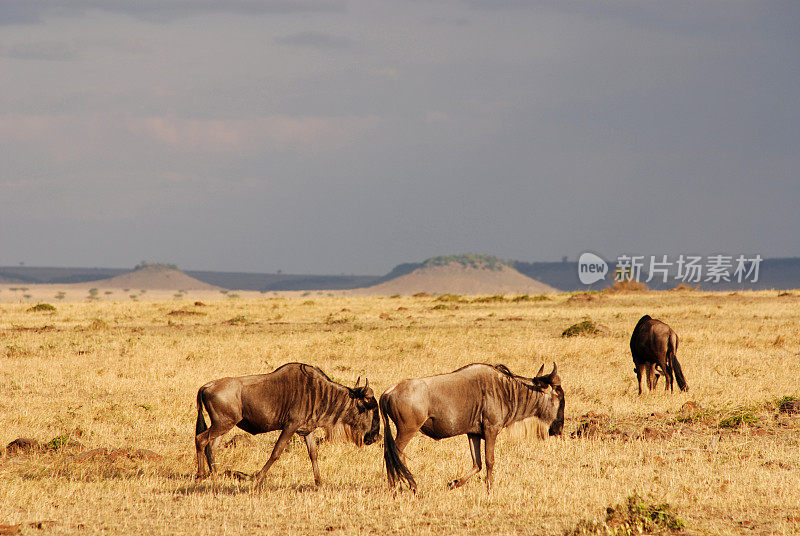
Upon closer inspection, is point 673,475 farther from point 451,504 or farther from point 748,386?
point 748,386

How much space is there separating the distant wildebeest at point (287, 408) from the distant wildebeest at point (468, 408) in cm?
75

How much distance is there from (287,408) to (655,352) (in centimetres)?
1024

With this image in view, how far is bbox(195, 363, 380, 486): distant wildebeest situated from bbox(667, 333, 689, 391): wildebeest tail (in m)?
9.16

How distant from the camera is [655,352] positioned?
17.4m

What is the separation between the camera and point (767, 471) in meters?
10.2

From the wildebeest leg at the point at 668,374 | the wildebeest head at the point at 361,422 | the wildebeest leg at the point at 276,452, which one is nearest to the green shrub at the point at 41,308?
the wildebeest leg at the point at 668,374

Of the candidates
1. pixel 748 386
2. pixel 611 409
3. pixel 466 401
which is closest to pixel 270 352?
pixel 611 409

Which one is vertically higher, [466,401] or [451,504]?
[466,401]

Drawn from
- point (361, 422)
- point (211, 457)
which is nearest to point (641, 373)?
point (361, 422)

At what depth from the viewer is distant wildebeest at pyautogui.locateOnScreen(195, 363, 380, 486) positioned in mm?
9914

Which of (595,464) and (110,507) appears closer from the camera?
(110,507)

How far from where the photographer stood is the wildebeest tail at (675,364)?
1684cm

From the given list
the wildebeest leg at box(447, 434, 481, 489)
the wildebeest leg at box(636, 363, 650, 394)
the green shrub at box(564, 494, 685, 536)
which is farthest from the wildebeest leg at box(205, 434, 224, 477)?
the wildebeest leg at box(636, 363, 650, 394)

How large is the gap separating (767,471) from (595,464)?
2164 mm
